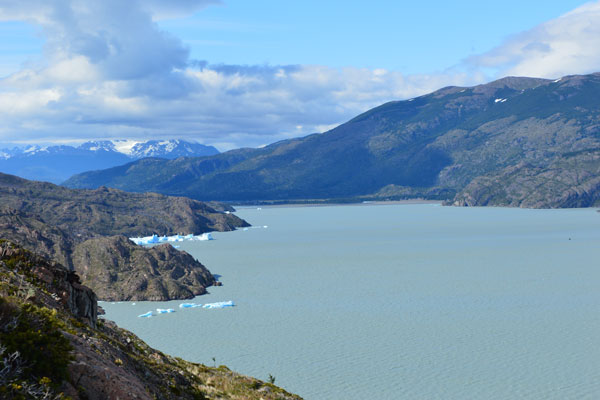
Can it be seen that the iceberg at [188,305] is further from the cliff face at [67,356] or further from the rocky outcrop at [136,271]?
the cliff face at [67,356]

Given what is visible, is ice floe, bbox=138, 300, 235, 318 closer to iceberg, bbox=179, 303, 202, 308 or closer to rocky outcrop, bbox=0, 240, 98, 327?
iceberg, bbox=179, 303, 202, 308

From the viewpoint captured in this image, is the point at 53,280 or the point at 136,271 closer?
the point at 53,280

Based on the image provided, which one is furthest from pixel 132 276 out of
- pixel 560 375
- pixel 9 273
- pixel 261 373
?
pixel 9 273

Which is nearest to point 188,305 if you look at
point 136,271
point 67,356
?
point 136,271

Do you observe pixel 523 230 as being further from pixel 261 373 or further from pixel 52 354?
pixel 52 354

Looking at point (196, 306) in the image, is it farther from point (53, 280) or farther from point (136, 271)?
point (53, 280)

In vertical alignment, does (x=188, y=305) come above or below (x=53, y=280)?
below
